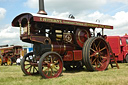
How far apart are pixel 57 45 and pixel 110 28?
12.5 feet

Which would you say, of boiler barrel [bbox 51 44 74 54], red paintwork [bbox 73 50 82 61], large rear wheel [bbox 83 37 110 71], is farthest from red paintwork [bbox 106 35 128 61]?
boiler barrel [bbox 51 44 74 54]

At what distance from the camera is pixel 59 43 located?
7895 mm

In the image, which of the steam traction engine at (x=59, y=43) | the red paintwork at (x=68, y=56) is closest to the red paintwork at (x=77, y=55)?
the steam traction engine at (x=59, y=43)

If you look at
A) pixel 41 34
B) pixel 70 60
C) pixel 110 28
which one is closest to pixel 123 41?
pixel 110 28

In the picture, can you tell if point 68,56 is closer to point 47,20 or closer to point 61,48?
point 61,48

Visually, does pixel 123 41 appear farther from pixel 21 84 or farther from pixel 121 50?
pixel 21 84

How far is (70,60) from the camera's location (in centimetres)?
782

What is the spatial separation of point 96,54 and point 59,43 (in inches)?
75.5

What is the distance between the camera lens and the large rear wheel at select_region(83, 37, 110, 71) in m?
7.74

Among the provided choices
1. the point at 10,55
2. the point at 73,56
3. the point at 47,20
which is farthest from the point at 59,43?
the point at 10,55

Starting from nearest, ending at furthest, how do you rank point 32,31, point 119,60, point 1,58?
point 32,31 → point 119,60 → point 1,58

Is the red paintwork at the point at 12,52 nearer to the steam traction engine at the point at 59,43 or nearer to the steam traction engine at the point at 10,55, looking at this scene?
the steam traction engine at the point at 10,55

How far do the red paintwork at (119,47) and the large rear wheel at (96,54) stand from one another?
5.24 meters

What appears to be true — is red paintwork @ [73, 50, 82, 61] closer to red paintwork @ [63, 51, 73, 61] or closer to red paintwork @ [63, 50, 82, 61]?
red paintwork @ [63, 50, 82, 61]
